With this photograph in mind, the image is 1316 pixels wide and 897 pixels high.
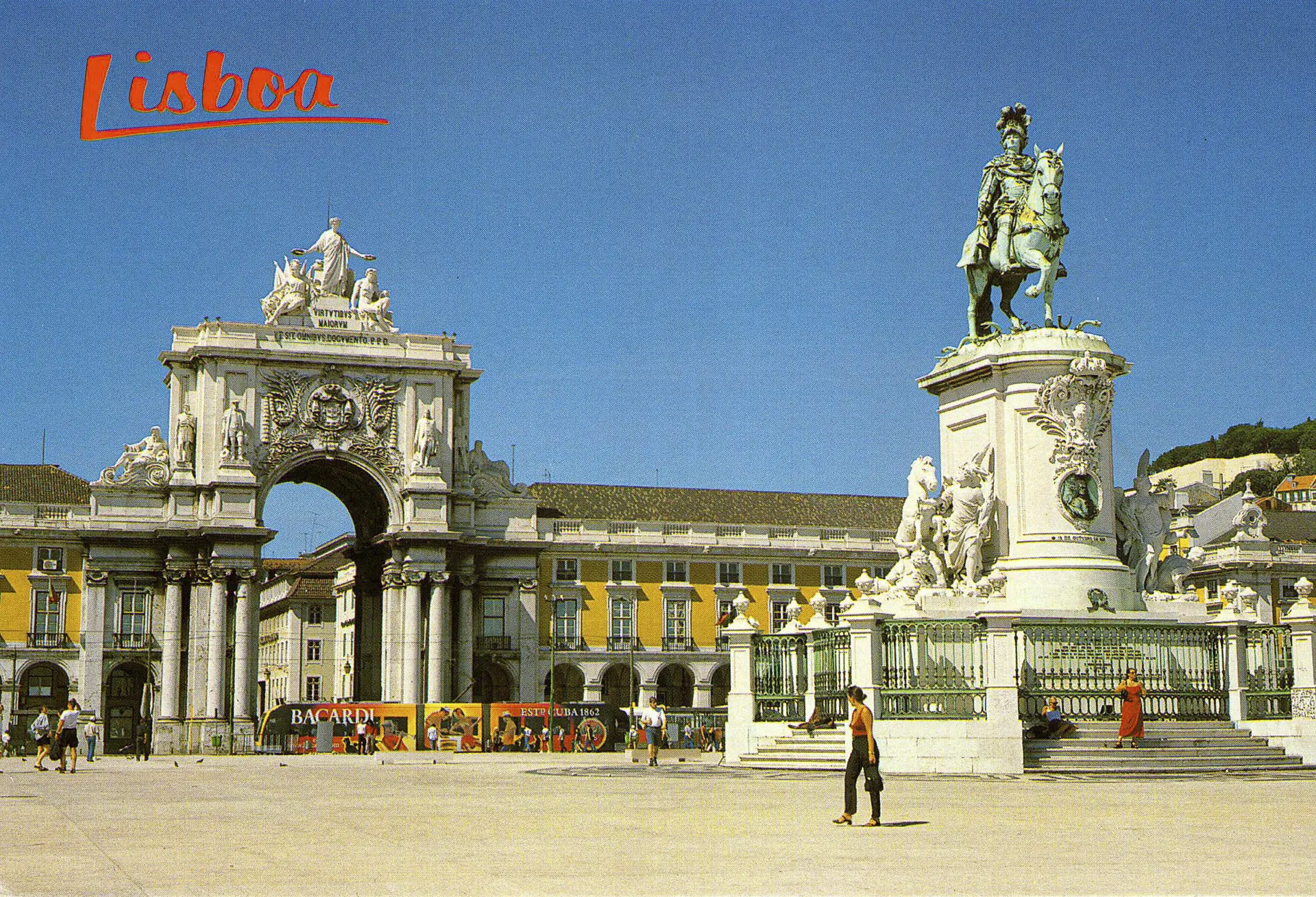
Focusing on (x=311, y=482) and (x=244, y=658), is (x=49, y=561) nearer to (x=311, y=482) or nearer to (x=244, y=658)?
(x=244, y=658)

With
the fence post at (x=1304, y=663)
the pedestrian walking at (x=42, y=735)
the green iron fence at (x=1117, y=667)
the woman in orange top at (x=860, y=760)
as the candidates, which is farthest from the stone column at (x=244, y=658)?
the woman in orange top at (x=860, y=760)

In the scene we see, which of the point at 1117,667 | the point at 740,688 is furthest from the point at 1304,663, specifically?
the point at 740,688

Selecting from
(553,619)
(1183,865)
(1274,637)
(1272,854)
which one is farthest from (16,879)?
(553,619)

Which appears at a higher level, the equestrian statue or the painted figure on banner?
the painted figure on banner

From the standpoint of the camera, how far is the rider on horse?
28109 mm

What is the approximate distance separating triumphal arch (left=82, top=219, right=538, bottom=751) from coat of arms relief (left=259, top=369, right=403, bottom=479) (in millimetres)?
67

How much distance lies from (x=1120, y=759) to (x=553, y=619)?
2290 inches

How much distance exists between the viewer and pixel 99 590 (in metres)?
74.4

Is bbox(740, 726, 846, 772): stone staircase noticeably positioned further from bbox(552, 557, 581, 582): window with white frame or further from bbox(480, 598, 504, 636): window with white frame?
bbox(552, 557, 581, 582): window with white frame

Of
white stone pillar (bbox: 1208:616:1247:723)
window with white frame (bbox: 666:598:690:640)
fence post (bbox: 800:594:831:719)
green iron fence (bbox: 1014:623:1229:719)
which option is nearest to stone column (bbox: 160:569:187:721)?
window with white frame (bbox: 666:598:690:640)

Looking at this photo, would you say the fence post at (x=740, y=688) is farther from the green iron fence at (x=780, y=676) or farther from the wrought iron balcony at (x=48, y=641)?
the wrought iron balcony at (x=48, y=641)

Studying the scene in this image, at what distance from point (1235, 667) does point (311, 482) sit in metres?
60.8

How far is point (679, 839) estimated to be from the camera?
1505cm

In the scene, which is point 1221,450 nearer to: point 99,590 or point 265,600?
point 265,600
